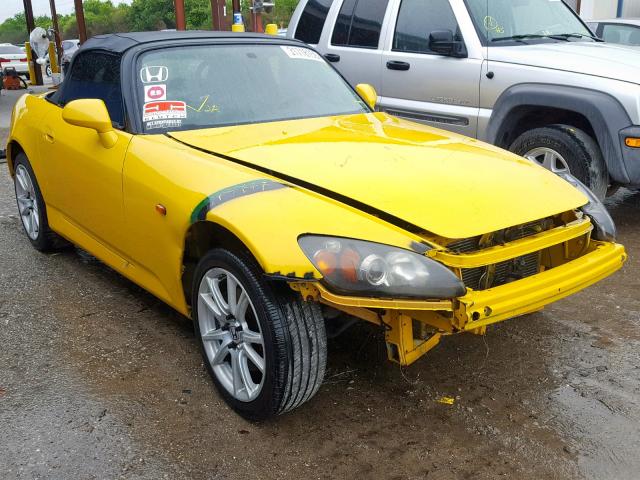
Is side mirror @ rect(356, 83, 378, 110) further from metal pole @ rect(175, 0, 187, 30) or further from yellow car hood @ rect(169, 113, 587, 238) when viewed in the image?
metal pole @ rect(175, 0, 187, 30)

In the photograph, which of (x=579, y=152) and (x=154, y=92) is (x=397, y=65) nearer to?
(x=579, y=152)

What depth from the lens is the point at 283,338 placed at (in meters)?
2.59

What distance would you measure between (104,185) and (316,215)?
1.52 metres

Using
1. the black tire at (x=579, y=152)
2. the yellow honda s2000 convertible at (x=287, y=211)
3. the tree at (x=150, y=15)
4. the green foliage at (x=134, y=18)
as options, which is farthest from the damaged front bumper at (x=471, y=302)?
the tree at (x=150, y=15)

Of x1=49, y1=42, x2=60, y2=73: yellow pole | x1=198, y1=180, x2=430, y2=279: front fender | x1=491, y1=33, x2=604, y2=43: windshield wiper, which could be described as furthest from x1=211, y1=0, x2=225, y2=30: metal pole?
x1=198, y1=180, x2=430, y2=279: front fender

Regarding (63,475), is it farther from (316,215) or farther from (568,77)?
(568,77)

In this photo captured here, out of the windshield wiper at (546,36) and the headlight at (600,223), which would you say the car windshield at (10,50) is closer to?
the windshield wiper at (546,36)

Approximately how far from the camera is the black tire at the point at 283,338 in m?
2.60

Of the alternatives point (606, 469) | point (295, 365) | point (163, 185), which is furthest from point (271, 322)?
point (606, 469)

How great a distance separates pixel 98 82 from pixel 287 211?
2100 mm

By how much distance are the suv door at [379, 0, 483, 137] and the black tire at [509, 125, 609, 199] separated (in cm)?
63

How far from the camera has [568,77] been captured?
512cm

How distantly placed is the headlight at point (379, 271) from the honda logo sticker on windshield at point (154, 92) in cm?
160

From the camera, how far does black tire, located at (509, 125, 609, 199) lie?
507 centimetres
